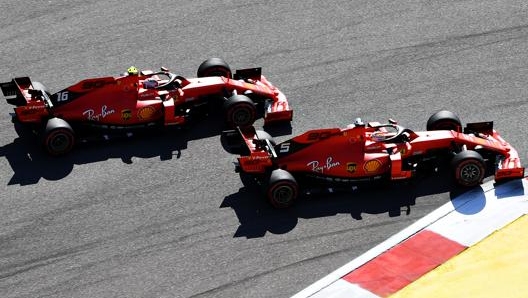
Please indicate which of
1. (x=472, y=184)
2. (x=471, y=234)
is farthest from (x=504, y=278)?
(x=472, y=184)

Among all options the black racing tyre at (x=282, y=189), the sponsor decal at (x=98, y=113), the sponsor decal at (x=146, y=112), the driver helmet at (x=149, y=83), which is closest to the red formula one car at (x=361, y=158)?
the black racing tyre at (x=282, y=189)

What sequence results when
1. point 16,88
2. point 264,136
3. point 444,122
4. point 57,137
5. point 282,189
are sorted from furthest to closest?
point 16,88 → point 444,122 → point 57,137 → point 264,136 → point 282,189

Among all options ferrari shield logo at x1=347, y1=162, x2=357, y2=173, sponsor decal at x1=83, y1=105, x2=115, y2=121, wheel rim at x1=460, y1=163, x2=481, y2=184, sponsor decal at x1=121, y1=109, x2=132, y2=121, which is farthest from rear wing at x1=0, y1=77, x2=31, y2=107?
wheel rim at x1=460, y1=163, x2=481, y2=184

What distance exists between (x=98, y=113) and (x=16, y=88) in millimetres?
1970

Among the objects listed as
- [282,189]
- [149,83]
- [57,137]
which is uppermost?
[149,83]

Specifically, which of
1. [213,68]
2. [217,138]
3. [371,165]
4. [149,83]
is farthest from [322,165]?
[213,68]

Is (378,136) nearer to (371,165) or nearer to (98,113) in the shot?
(371,165)

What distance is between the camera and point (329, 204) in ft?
67.9

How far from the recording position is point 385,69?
25.5m

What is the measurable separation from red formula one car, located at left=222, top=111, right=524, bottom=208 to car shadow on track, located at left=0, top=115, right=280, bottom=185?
196 cm

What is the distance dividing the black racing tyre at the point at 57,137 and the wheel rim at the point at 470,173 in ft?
26.5

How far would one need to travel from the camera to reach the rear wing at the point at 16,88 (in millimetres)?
22688

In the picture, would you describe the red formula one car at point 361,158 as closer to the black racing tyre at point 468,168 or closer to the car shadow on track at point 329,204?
the black racing tyre at point 468,168

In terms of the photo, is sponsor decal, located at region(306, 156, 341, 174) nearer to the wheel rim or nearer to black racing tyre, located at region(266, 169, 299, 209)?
black racing tyre, located at region(266, 169, 299, 209)
